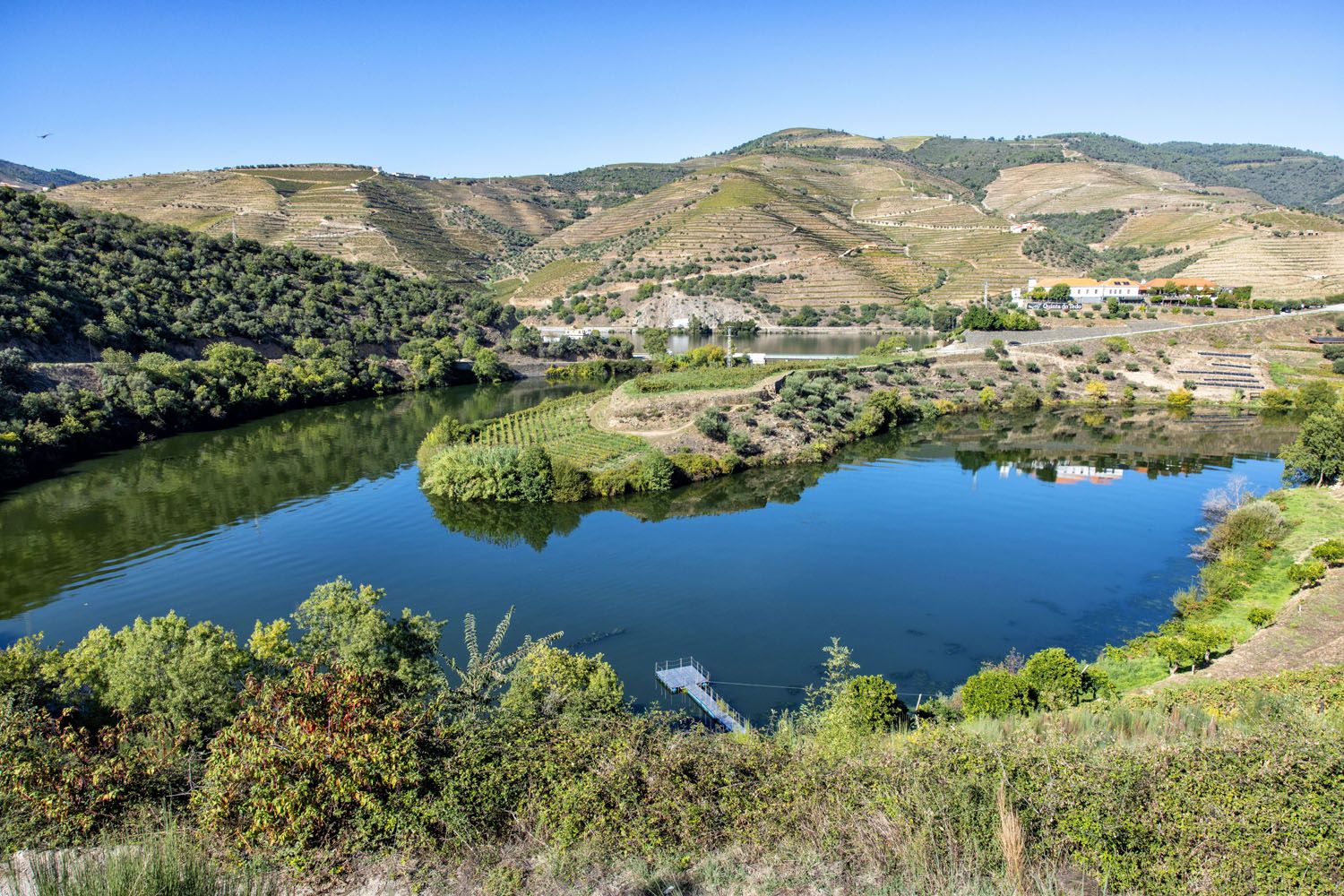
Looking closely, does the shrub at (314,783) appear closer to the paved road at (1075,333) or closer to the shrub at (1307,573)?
the shrub at (1307,573)

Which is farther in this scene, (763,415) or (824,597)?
(763,415)

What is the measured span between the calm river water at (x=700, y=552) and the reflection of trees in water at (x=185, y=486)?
192 mm

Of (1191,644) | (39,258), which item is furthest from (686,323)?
(1191,644)

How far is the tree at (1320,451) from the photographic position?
118ft

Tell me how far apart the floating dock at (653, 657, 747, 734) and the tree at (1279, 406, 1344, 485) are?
34413 millimetres

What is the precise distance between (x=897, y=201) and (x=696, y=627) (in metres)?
151

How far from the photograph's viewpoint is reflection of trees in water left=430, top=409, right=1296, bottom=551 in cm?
3791

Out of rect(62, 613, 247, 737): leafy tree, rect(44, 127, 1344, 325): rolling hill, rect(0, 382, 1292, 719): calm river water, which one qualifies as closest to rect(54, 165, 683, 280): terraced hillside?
rect(44, 127, 1344, 325): rolling hill

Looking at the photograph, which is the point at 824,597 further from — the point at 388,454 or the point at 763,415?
the point at 388,454

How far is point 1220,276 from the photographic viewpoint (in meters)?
95.7

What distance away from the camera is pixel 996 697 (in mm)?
17719

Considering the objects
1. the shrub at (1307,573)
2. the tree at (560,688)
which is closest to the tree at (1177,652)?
the shrub at (1307,573)

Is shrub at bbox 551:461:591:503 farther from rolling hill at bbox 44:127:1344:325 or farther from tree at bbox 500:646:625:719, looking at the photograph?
rolling hill at bbox 44:127:1344:325

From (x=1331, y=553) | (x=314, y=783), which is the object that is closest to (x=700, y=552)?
(x=1331, y=553)
